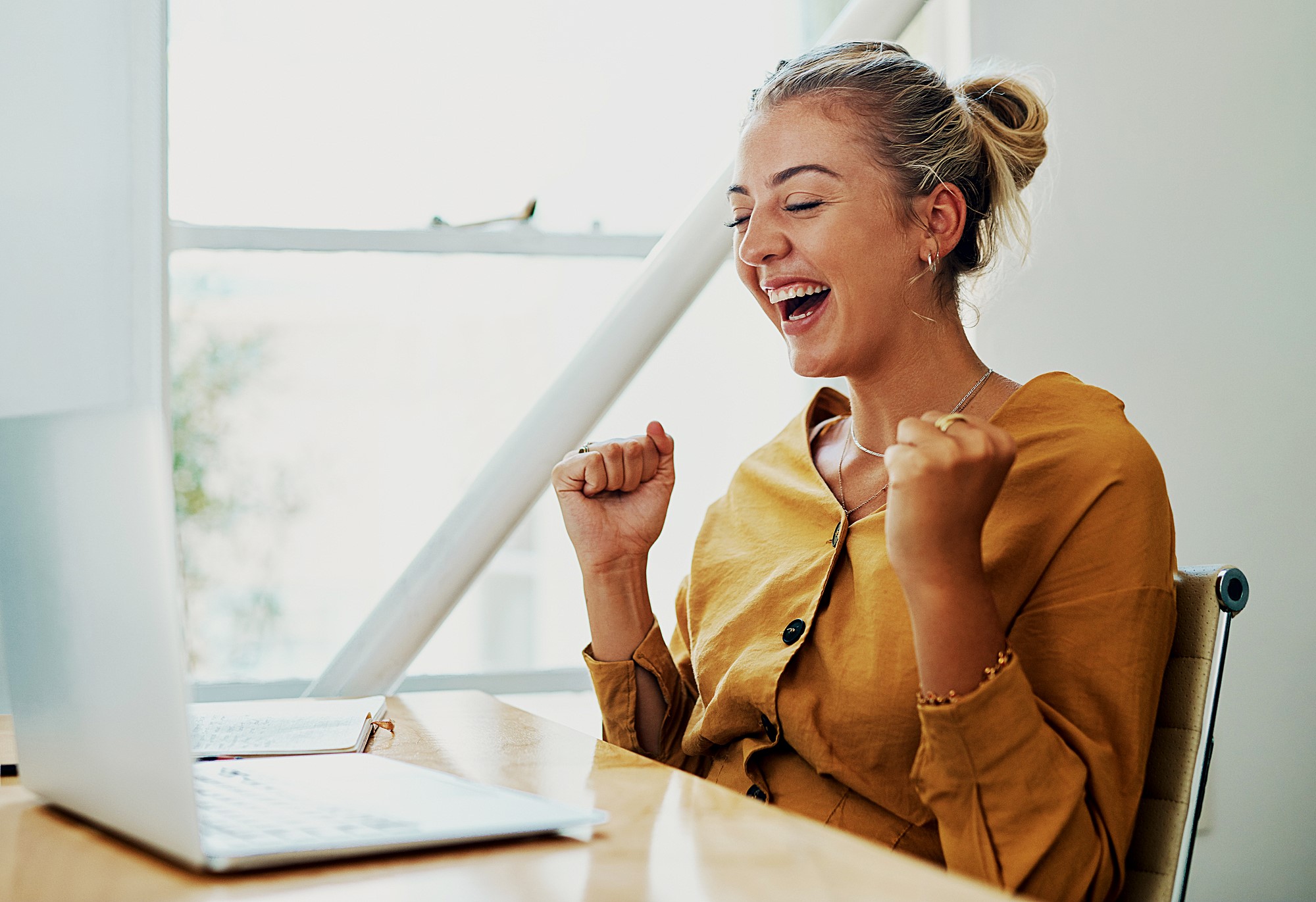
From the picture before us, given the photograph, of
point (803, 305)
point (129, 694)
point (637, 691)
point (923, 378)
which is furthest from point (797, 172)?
point (129, 694)

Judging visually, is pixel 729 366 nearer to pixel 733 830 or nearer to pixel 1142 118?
pixel 1142 118

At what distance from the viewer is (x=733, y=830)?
0.67 metres

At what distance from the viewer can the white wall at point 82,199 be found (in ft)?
1.80

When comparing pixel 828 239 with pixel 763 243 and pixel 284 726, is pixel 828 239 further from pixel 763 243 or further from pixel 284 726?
pixel 284 726

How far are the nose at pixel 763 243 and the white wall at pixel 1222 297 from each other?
0.77m

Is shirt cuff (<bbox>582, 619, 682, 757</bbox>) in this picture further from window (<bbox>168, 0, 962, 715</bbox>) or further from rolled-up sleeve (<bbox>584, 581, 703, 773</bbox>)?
window (<bbox>168, 0, 962, 715</bbox>)

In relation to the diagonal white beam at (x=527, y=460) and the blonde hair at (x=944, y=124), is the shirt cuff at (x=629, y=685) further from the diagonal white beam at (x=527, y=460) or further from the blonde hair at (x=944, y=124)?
the blonde hair at (x=944, y=124)

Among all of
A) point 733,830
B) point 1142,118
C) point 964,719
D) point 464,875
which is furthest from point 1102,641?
point 1142,118

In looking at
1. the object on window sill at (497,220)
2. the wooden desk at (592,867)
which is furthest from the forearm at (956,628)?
the object on window sill at (497,220)

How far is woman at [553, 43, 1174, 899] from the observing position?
2.98ft

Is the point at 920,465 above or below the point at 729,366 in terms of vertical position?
below

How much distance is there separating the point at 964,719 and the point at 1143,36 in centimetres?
140

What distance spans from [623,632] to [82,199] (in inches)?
35.6

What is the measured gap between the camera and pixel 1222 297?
1803 millimetres
